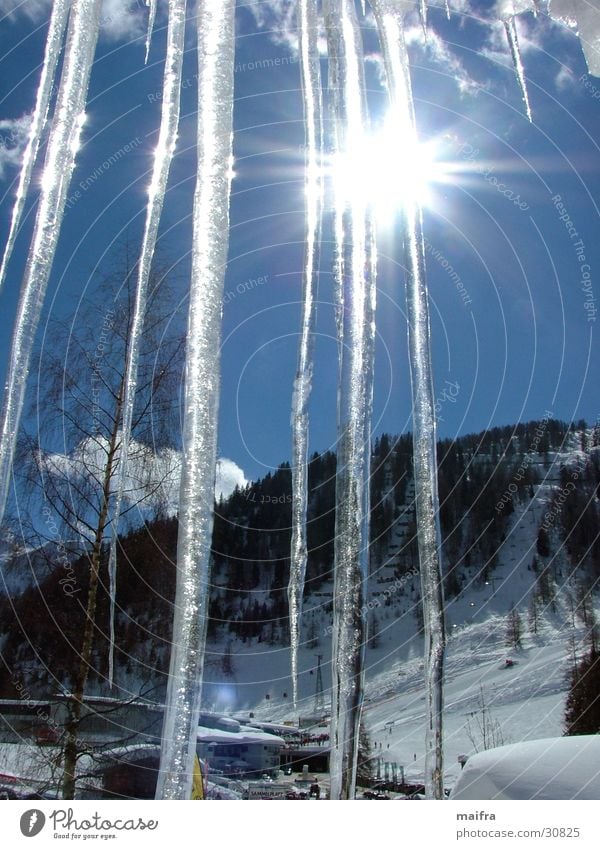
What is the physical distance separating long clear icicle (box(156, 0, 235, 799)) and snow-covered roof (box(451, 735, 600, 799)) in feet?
5.69

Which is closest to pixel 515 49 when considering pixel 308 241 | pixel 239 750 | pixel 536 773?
pixel 308 241

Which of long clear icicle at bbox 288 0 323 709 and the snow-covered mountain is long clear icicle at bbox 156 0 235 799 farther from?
the snow-covered mountain

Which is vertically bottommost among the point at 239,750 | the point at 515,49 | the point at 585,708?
the point at 239,750

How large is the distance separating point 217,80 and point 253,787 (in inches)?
204

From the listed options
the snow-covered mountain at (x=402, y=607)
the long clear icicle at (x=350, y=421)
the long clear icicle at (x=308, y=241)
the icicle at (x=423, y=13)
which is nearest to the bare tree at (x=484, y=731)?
the snow-covered mountain at (x=402, y=607)

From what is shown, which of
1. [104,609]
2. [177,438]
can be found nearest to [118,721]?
[104,609]

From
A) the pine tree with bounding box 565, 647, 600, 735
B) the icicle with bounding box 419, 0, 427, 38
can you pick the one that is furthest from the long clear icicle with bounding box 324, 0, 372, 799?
the pine tree with bounding box 565, 647, 600, 735

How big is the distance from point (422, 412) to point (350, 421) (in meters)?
0.63

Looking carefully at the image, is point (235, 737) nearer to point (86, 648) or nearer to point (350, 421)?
point (86, 648)

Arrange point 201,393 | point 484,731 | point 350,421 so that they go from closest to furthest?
1. point 201,393
2. point 350,421
3. point 484,731

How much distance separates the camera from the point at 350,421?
4.14 metres

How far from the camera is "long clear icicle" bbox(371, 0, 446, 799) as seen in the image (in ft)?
12.3
